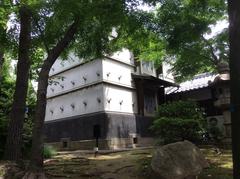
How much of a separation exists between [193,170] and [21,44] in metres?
8.12

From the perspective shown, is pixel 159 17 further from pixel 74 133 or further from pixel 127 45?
pixel 74 133

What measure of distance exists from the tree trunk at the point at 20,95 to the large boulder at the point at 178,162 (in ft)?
16.7

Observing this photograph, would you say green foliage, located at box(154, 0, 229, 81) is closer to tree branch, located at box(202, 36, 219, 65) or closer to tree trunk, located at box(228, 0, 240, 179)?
tree branch, located at box(202, 36, 219, 65)

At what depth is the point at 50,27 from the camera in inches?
517

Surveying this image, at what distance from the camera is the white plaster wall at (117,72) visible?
2300 centimetres

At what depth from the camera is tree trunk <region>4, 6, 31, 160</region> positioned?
11.7 m

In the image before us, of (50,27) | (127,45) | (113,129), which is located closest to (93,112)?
(113,129)

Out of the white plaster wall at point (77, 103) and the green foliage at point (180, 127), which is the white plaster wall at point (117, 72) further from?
the green foliage at point (180, 127)

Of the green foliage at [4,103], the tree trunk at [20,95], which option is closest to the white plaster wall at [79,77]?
the green foliage at [4,103]

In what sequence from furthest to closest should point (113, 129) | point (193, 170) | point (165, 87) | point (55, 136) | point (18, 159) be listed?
point (165, 87) → point (55, 136) → point (113, 129) → point (18, 159) → point (193, 170)

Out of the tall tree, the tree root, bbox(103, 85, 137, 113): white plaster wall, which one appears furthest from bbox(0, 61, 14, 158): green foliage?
bbox(103, 85, 137, 113): white plaster wall

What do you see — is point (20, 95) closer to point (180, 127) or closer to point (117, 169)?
point (117, 169)

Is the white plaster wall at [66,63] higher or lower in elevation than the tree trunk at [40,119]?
higher

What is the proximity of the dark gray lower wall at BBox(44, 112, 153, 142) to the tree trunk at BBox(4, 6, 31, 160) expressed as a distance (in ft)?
33.0
